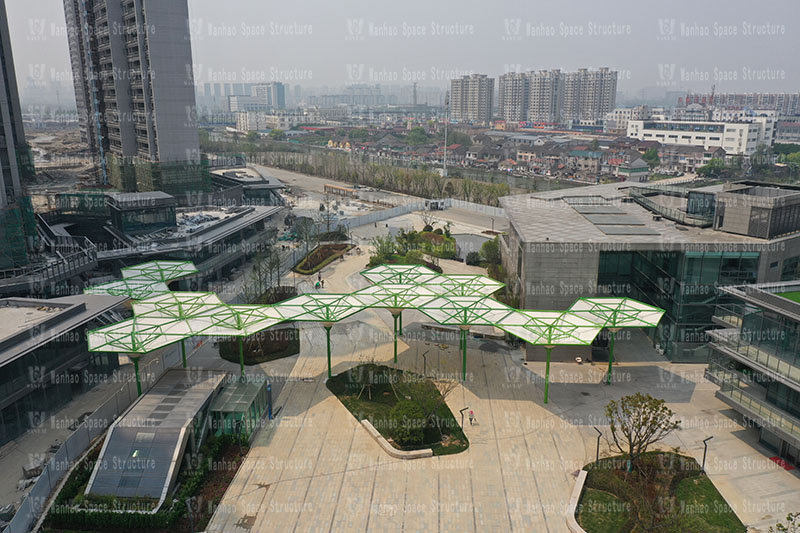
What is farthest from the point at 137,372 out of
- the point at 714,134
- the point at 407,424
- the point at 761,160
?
the point at 714,134

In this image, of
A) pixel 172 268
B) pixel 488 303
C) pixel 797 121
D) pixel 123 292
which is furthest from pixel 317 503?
pixel 797 121

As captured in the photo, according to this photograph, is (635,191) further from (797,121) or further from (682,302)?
(797,121)

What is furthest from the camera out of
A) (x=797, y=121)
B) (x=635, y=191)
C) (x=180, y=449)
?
(x=797, y=121)

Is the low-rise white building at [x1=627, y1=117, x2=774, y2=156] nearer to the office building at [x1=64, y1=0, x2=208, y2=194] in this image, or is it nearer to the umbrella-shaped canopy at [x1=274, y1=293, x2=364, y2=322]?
the office building at [x1=64, y1=0, x2=208, y2=194]

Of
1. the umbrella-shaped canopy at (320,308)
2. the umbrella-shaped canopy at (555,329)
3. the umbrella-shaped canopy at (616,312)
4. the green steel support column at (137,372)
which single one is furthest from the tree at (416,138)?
the green steel support column at (137,372)

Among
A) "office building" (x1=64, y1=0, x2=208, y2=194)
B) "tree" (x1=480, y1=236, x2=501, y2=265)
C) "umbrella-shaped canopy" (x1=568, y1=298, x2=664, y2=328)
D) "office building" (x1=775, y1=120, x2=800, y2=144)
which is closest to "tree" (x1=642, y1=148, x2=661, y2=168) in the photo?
"office building" (x1=775, y1=120, x2=800, y2=144)

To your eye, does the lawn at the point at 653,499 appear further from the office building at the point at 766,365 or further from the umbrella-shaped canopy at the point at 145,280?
the umbrella-shaped canopy at the point at 145,280
